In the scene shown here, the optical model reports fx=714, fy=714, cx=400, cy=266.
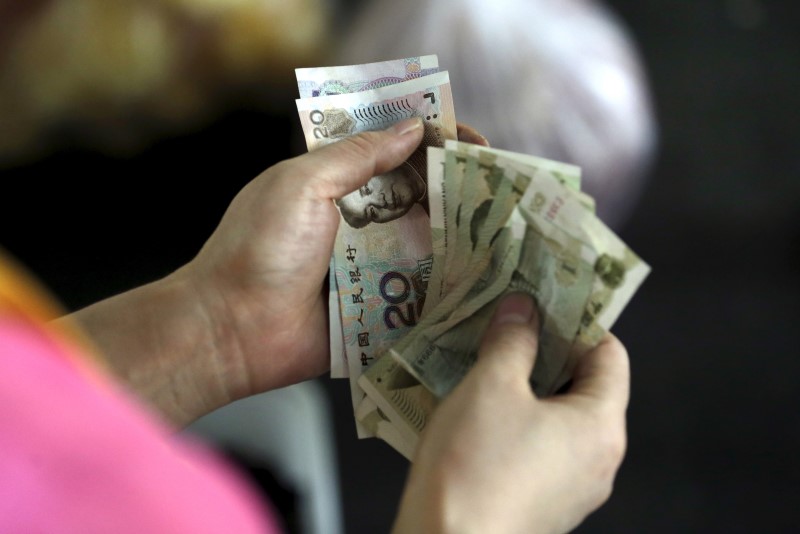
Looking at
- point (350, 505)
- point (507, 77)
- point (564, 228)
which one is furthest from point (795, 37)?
point (350, 505)

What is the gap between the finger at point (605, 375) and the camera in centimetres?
70

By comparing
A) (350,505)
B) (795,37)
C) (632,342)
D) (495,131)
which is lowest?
(350,505)

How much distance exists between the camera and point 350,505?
151cm

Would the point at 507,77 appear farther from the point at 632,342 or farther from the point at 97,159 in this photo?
the point at 97,159

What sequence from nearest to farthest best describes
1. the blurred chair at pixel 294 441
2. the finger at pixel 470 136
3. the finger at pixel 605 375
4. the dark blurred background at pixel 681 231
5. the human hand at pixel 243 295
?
the finger at pixel 605 375
the human hand at pixel 243 295
the finger at pixel 470 136
the blurred chair at pixel 294 441
the dark blurred background at pixel 681 231

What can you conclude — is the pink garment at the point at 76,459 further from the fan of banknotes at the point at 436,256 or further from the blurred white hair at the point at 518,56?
the blurred white hair at the point at 518,56

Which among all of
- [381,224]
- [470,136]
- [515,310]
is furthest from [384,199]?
[515,310]

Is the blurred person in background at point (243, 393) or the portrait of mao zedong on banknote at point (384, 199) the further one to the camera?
the portrait of mao zedong on banknote at point (384, 199)

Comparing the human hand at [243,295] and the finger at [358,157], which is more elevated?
the finger at [358,157]

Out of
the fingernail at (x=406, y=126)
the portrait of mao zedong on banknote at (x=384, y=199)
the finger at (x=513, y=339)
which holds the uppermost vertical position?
the fingernail at (x=406, y=126)

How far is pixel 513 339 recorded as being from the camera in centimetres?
71

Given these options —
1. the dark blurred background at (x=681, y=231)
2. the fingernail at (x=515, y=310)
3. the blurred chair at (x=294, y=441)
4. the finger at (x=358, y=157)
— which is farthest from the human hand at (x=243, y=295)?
the dark blurred background at (x=681, y=231)

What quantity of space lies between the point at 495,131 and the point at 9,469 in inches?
57.0

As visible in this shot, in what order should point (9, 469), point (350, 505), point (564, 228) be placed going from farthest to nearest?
point (350, 505), point (564, 228), point (9, 469)
